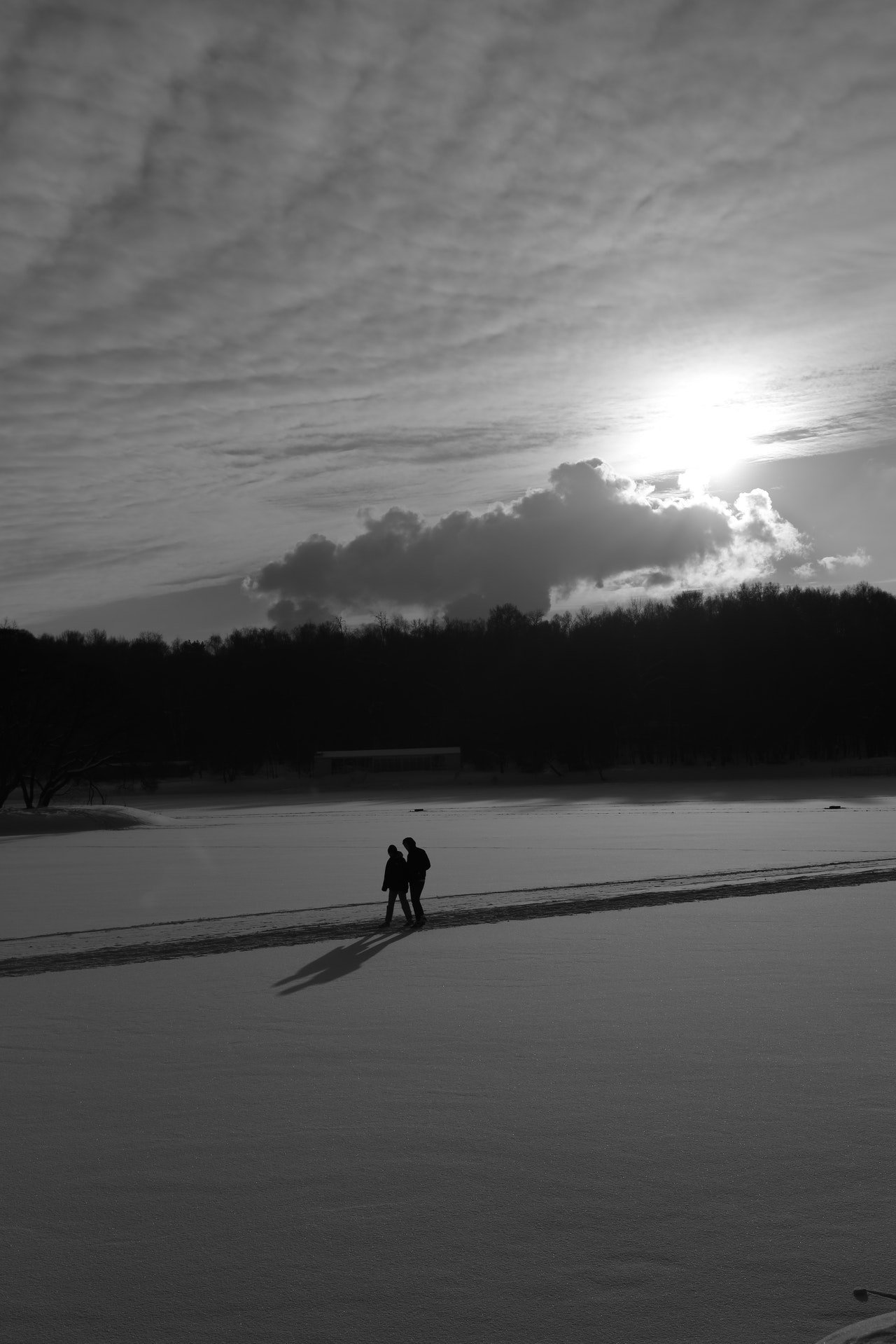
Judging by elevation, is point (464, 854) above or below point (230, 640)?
below

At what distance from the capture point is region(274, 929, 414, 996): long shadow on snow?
37.9 ft

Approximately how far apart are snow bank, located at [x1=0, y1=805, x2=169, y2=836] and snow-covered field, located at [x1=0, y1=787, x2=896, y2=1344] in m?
34.1

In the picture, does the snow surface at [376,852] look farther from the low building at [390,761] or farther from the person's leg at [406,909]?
the low building at [390,761]

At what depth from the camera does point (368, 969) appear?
12305mm

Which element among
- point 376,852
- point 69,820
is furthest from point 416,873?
point 69,820

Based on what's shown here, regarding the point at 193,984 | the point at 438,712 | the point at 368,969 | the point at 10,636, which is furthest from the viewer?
the point at 438,712

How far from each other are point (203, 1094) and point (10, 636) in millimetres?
53587

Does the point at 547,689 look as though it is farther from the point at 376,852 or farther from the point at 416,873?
Result: the point at 416,873

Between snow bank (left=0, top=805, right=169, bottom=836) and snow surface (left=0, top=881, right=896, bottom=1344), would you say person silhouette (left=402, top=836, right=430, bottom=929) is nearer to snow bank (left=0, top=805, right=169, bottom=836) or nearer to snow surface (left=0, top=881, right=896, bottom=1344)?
snow surface (left=0, top=881, right=896, bottom=1344)

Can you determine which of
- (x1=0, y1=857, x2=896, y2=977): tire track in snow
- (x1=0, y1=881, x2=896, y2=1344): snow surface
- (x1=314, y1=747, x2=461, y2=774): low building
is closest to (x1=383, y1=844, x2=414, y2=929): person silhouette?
(x1=0, y1=857, x2=896, y2=977): tire track in snow

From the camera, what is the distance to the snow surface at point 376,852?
1952 centimetres

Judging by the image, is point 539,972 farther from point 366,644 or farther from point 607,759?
point 366,644

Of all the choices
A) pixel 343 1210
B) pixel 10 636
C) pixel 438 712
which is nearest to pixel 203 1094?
pixel 343 1210

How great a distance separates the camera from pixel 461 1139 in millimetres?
6738
